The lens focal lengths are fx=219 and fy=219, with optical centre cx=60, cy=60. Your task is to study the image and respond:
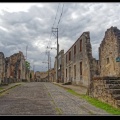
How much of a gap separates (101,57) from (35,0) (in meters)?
16.4

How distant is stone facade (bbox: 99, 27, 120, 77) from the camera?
16812mm

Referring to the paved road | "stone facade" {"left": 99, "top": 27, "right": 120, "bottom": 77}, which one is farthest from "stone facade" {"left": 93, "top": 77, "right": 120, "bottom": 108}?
"stone facade" {"left": 99, "top": 27, "right": 120, "bottom": 77}

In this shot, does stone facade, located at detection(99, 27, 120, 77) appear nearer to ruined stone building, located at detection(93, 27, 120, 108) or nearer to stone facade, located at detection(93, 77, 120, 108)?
ruined stone building, located at detection(93, 27, 120, 108)

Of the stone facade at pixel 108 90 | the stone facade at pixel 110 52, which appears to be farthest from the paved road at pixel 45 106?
the stone facade at pixel 110 52

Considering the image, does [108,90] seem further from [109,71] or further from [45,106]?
[109,71]

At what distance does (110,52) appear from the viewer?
1781 cm

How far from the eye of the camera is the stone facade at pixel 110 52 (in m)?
16.8

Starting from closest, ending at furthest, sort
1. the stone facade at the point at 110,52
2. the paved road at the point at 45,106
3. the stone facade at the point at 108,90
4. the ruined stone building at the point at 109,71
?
the paved road at the point at 45,106 → the stone facade at the point at 108,90 → the ruined stone building at the point at 109,71 → the stone facade at the point at 110,52

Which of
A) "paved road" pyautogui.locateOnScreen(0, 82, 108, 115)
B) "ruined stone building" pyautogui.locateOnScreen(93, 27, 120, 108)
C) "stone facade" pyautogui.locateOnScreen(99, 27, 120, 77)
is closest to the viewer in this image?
"paved road" pyautogui.locateOnScreen(0, 82, 108, 115)

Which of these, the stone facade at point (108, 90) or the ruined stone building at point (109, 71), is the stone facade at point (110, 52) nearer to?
the ruined stone building at point (109, 71)

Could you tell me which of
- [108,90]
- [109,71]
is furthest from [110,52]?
[108,90]
